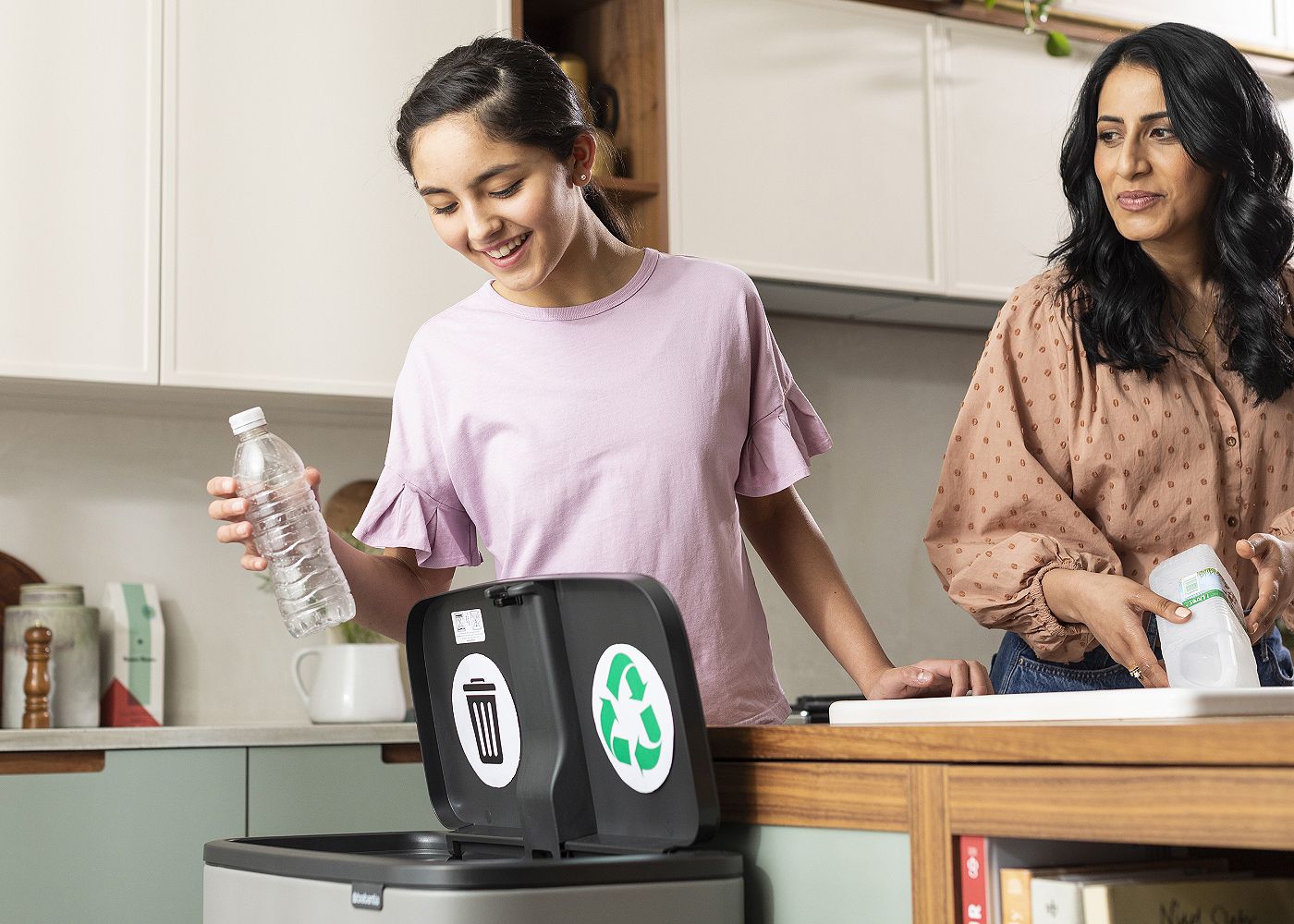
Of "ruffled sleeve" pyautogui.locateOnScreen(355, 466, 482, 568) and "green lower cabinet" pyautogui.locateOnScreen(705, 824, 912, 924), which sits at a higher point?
"ruffled sleeve" pyautogui.locateOnScreen(355, 466, 482, 568)

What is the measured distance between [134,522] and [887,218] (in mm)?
1449

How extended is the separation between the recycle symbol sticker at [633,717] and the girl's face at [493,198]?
0.39m

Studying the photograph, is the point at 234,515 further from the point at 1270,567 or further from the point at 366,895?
the point at 1270,567

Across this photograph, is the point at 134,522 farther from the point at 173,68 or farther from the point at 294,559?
the point at 294,559

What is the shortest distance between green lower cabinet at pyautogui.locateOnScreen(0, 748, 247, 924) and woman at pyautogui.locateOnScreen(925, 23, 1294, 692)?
50.0 inches

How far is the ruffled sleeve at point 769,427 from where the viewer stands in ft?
4.00

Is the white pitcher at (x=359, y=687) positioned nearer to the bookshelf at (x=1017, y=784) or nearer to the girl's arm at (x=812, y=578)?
the girl's arm at (x=812, y=578)

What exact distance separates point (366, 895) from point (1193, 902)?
1.33 ft

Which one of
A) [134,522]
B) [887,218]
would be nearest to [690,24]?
[887,218]

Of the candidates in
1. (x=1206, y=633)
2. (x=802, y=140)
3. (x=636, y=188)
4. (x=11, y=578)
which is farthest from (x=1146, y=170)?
(x=11, y=578)

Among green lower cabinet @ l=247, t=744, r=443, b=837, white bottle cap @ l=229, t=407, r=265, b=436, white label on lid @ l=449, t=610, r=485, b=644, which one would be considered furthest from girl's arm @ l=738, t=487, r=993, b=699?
green lower cabinet @ l=247, t=744, r=443, b=837

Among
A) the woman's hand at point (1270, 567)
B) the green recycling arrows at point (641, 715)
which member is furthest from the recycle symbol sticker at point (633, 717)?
the woman's hand at point (1270, 567)

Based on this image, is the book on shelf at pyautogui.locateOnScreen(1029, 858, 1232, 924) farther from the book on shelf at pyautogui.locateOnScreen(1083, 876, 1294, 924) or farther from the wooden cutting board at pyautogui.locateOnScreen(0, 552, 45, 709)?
the wooden cutting board at pyautogui.locateOnScreen(0, 552, 45, 709)

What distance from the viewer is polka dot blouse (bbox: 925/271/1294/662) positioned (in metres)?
1.25
